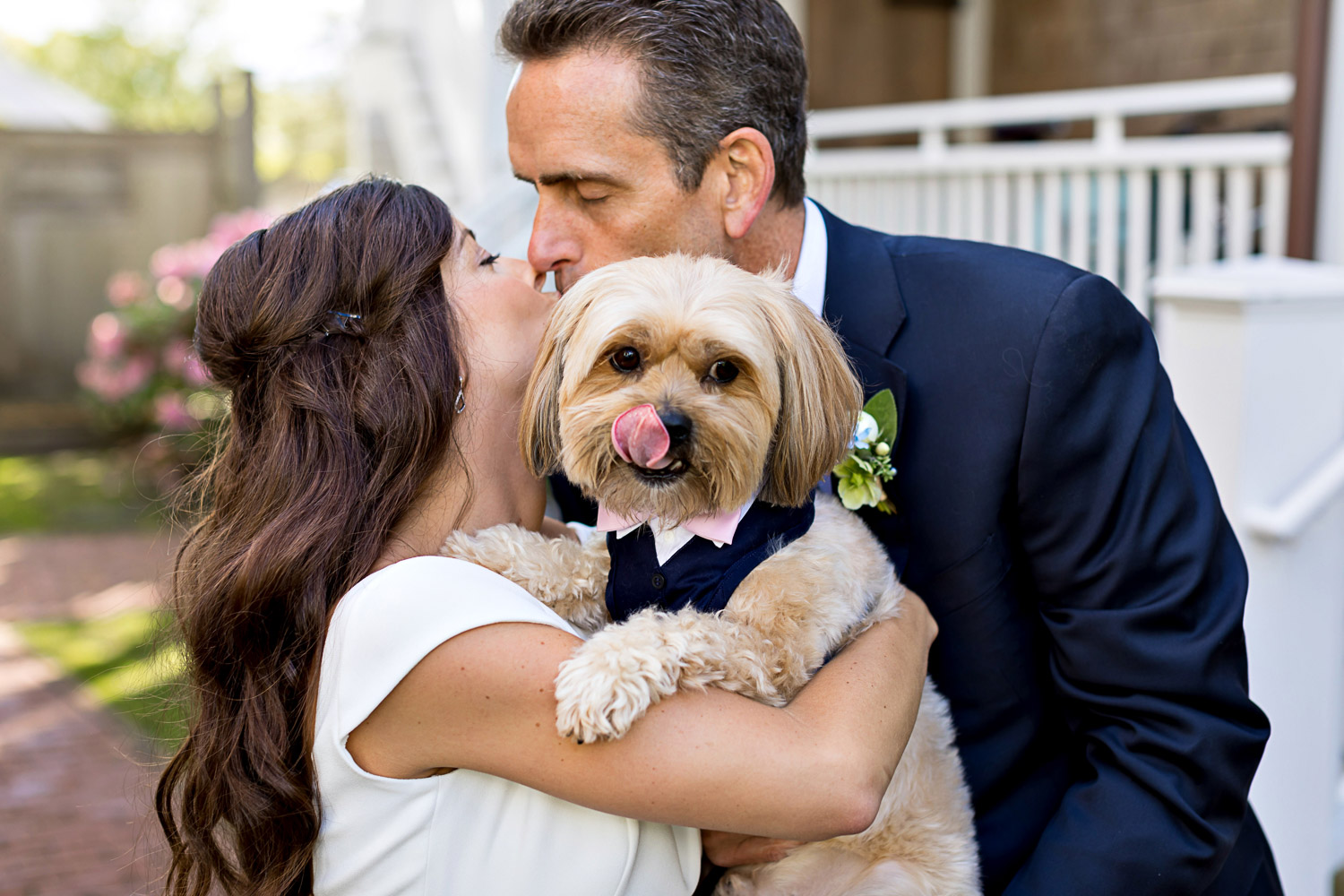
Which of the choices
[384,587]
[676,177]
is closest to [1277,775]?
[676,177]

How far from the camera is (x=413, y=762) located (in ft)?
6.46

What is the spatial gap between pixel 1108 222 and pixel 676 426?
4303 mm

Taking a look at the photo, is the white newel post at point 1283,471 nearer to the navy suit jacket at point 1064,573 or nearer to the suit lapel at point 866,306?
the navy suit jacket at point 1064,573

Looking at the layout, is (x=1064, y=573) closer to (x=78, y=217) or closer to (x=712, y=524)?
(x=712, y=524)

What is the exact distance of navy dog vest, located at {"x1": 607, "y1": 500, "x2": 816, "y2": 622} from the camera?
225cm

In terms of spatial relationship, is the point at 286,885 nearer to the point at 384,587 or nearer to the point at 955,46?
the point at 384,587

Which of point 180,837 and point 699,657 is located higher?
point 699,657

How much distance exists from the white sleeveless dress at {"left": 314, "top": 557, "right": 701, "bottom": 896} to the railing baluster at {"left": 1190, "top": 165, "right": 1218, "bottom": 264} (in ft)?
14.1

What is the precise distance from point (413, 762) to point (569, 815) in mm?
300

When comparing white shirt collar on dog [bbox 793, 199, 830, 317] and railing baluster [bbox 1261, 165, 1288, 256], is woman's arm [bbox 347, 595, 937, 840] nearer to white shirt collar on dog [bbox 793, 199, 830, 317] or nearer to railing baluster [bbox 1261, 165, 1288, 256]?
white shirt collar on dog [bbox 793, 199, 830, 317]

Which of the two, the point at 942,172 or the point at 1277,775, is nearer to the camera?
the point at 1277,775

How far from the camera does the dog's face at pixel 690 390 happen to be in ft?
7.08

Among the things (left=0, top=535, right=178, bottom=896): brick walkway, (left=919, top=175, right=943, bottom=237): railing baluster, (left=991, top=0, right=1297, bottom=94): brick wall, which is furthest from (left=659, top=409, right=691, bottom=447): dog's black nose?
(left=991, top=0, right=1297, bottom=94): brick wall

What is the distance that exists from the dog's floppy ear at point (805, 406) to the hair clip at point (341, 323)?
2.65 feet
